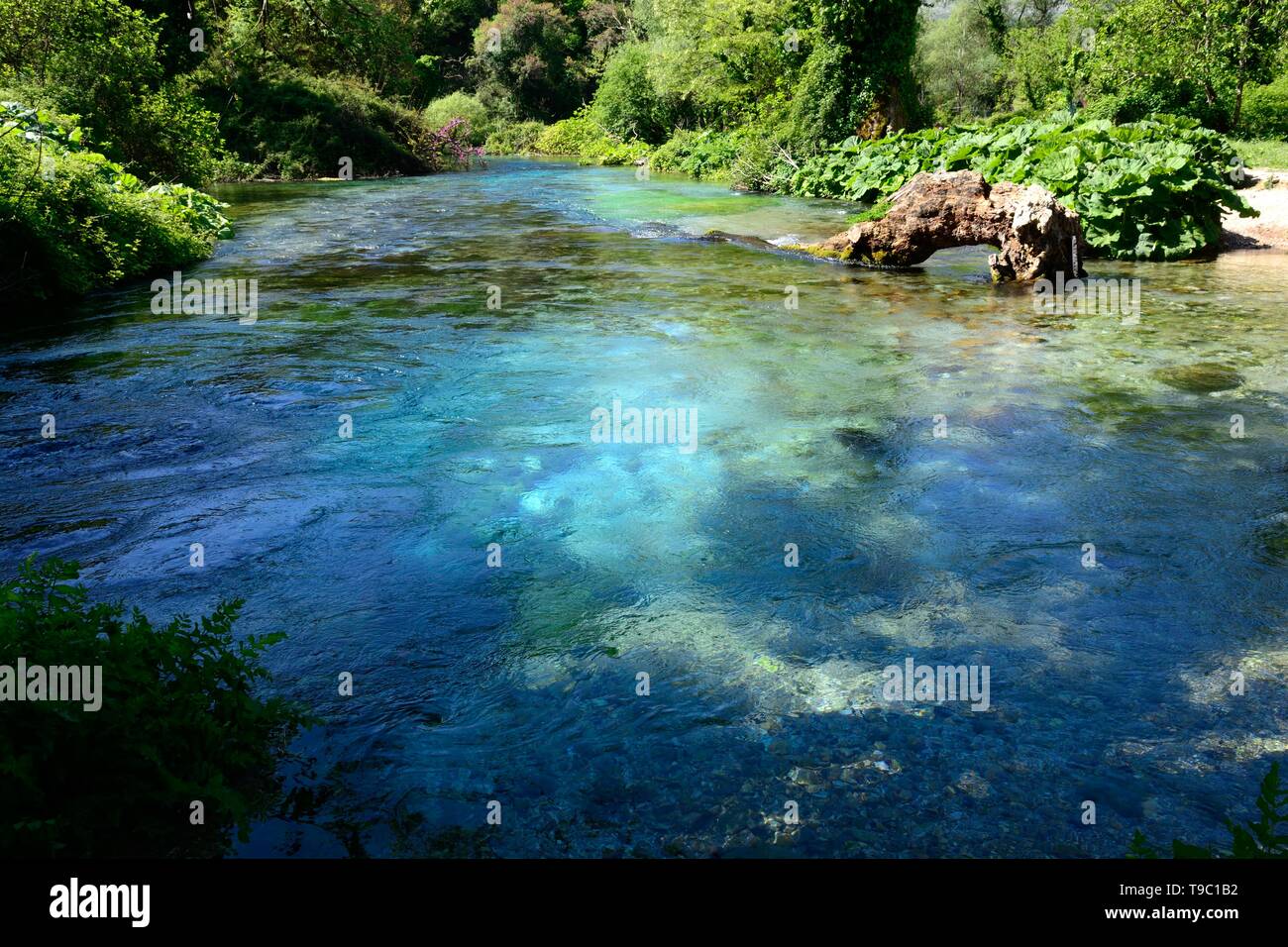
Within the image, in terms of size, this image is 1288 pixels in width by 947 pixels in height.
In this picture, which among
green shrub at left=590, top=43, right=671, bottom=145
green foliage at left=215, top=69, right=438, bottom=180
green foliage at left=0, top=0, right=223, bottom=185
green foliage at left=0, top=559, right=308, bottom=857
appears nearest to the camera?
green foliage at left=0, top=559, right=308, bottom=857

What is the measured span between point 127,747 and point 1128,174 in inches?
623

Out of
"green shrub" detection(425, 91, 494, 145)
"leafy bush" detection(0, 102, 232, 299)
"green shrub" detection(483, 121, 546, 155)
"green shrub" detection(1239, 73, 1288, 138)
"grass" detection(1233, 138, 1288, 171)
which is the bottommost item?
"leafy bush" detection(0, 102, 232, 299)

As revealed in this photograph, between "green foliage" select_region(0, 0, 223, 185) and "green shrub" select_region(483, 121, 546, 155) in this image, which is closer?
"green foliage" select_region(0, 0, 223, 185)

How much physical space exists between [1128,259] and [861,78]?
43.7ft

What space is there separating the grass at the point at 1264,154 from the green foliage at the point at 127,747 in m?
25.5

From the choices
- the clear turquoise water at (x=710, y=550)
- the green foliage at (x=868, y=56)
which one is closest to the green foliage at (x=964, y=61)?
the green foliage at (x=868, y=56)

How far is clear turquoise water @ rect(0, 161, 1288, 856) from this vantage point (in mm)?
3486

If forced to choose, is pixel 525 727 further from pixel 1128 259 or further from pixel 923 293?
pixel 1128 259

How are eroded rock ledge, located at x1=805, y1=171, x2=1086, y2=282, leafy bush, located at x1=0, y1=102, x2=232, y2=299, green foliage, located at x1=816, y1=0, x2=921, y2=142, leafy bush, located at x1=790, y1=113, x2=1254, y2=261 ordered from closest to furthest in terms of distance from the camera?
leafy bush, located at x1=0, y1=102, x2=232, y2=299
eroded rock ledge, located at x1=805, y1=171, x2=1086, y2=282
leafy bush, located at x1=790, y1=113, x2=1254, y2=261
green foliage, located at x1=816, y1=0, x2=921, y2=142

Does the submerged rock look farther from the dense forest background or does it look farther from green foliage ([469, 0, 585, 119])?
green foliage ([469, 0, 585, 119])

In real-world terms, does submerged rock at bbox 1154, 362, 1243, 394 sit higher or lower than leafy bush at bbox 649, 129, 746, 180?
lower

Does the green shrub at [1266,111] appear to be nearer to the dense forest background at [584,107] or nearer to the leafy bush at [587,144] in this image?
the dense forest background at [584,107]

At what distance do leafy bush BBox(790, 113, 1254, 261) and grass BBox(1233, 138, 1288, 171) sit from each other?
625 centimetres

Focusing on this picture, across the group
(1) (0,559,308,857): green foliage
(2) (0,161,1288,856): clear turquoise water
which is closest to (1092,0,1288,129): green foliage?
(2) (0,161,1288,856): clear turquoise water
